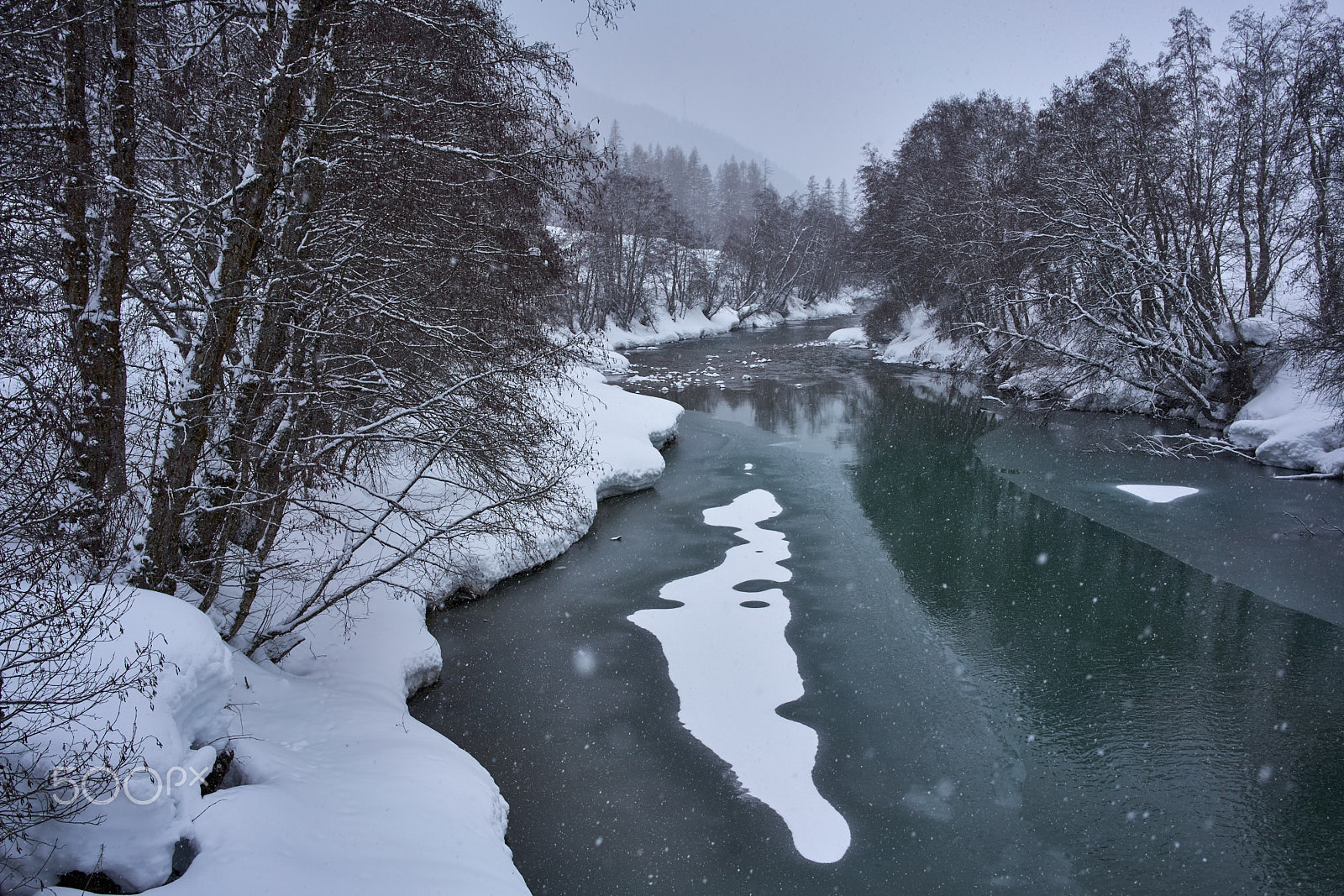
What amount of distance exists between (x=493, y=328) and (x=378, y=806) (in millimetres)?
4867

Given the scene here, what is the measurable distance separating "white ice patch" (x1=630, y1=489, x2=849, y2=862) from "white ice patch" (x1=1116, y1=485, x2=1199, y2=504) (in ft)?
27.6

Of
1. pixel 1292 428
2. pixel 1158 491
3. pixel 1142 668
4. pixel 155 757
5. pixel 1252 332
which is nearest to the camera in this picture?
pixel 155 757

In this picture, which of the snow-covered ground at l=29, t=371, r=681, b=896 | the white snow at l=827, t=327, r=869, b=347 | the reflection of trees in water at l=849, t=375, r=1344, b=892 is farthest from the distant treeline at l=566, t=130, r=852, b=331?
the snow-covered ground at l=29, t=371, r=681, b=896

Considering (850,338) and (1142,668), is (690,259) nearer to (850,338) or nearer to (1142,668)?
(850,338)

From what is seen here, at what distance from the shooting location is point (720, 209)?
320 ft

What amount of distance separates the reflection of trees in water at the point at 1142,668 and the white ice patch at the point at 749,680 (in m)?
2.28

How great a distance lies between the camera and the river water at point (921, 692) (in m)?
6.18

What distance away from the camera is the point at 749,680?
883cm

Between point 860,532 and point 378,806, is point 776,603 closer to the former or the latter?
point 860,532

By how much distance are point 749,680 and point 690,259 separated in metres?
48.1

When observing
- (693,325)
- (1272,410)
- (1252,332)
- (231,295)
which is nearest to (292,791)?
(231,295)

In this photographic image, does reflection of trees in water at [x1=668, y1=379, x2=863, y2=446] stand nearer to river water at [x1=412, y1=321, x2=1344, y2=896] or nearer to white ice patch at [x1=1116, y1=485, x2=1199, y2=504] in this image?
river water at [x1=412, y1=321, x2=1344, y2=896]

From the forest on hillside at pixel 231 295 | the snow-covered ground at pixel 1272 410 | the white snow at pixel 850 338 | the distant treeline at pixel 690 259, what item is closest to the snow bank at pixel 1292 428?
the snow-covered ground at pixel 1272 410

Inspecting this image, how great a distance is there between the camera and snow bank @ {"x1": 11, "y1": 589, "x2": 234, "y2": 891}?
11.1ft
